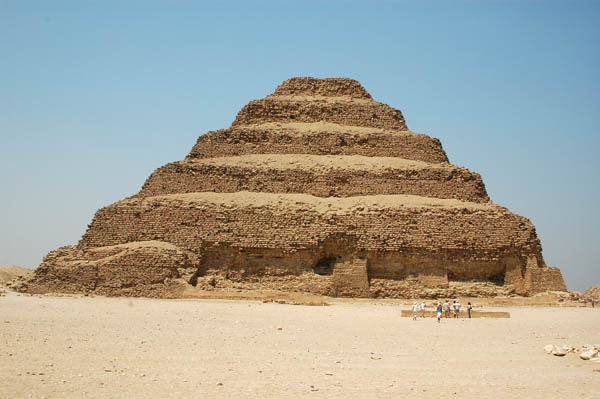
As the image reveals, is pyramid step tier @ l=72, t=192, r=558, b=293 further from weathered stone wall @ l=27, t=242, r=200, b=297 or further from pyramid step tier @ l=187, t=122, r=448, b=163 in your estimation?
pyramid step tier @ l=187, t=122, r=448, b=163

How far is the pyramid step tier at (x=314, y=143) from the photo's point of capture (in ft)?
124

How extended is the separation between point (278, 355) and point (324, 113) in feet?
88.7

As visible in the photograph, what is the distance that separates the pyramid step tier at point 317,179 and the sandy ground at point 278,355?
1185cm

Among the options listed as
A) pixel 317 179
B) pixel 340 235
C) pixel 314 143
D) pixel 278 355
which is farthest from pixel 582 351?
pixel 314 143

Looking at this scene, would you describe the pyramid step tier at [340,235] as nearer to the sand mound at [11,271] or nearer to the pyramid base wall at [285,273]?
the pyramid base wall at [285,273]

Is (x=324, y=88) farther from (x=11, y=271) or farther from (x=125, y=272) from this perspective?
(x=11, y=271)

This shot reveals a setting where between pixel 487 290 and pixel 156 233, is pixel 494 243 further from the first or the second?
pixel 156 233

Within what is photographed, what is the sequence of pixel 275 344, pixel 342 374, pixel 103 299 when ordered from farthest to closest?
pixel 103 299
pixel 275 344
pixel 342 374

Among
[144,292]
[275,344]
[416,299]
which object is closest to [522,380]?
[275,344]

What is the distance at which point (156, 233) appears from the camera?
33406 mm

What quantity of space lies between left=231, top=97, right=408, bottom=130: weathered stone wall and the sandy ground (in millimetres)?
17595

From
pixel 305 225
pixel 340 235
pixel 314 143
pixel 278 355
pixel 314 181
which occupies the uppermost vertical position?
pixel 314 143

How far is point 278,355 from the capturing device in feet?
47.2

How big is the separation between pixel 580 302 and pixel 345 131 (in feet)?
48.9
